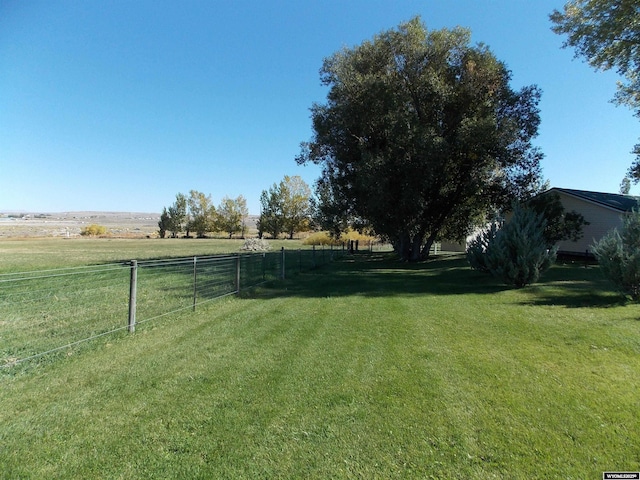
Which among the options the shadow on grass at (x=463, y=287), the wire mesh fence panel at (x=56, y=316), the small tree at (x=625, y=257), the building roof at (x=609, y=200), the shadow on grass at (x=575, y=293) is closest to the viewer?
the wire mesh fence panel at (x=56, y=316)

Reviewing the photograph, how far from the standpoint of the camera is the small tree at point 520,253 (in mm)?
10297

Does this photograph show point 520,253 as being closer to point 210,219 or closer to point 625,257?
point 625,257

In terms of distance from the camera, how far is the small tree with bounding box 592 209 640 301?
7734 mm

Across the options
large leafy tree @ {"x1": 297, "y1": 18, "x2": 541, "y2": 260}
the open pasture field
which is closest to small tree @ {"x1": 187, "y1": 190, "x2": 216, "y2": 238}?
the open pasture field

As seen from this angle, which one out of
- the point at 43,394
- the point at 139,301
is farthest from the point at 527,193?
the point at 43,394

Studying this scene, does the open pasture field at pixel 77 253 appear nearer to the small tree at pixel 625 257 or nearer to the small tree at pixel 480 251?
the small tree at pixel 480 251

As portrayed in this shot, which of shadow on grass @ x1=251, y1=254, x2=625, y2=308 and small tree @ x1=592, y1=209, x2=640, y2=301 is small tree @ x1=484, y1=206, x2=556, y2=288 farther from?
small tree @ x1=592, y1=209, x2=640, y2=301

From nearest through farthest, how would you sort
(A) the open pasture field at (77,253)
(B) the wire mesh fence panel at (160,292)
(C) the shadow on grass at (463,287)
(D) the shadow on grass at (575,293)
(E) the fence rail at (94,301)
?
1. (E) the fence rail at (94,301)
2. (B) the wire mesh fence panel at (160,292)
3. (D) the shadow on grass at (575,293)
4. (C) the shadow on grass at (463,287)
5. (A) the open pasture field at (77,253)

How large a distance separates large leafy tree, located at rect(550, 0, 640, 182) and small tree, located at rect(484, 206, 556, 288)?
1096 cm

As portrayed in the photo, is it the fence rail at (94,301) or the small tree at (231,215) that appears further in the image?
the small tree at (231,215)

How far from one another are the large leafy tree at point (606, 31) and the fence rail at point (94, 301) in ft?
57.3

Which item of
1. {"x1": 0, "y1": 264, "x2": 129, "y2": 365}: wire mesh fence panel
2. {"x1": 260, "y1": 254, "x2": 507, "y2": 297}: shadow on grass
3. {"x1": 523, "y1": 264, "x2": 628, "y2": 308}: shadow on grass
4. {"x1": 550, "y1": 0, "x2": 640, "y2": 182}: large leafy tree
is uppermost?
{"x1": 550, "y1": 0, "x2": 640, "y2": 182}: large leafy tree

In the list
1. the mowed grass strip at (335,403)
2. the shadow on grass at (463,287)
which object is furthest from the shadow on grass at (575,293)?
the mowed grass strip at (335,403)

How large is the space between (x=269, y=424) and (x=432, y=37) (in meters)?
20.5
